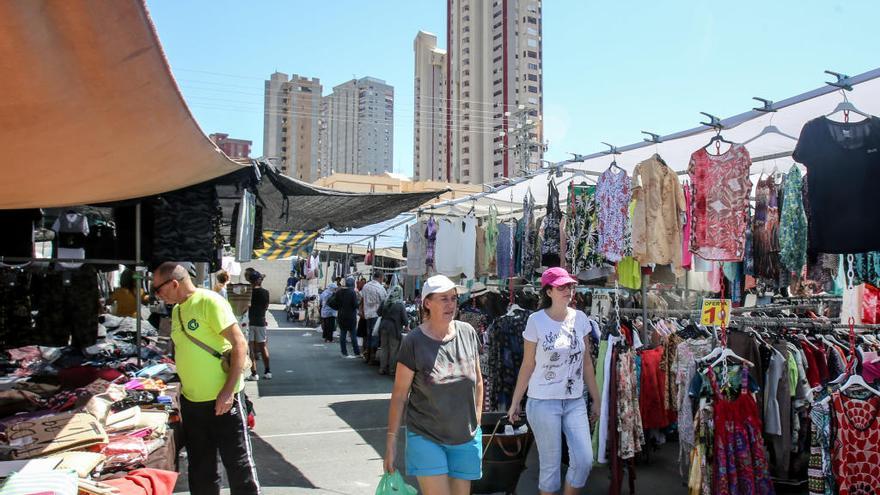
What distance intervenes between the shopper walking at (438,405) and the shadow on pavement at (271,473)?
211 centimetres

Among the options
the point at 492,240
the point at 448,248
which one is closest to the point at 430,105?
the point at 448,248

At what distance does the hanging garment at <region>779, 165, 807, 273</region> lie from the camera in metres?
5.05

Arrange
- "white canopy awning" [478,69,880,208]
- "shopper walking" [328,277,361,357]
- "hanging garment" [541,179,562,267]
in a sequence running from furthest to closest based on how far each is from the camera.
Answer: "shopper walking" [328,277,361,357]
"hanging garment" [541,179,562,267]
"white canopy awning" [478,69,880,208]

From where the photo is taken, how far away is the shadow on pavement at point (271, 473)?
16.6 ft

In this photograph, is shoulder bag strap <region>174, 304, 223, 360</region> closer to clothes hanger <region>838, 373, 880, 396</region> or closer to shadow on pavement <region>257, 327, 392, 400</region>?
clothes hanger <region>838, 373, 880, 396</region>

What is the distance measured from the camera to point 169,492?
12.1 feet

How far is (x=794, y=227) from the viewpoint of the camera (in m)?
Result: 5.09

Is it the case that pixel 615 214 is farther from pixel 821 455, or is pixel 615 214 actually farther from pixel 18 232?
pixel 18 232

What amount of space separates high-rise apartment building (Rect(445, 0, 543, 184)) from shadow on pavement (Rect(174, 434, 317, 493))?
60210mm

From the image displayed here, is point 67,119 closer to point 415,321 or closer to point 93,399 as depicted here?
point 93,399

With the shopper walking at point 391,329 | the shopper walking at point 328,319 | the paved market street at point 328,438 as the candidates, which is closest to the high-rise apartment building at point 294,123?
the shopper walking at point 328,319

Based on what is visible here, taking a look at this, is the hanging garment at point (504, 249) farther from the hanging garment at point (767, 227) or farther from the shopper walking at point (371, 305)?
the shopper walking at point (371, 305)

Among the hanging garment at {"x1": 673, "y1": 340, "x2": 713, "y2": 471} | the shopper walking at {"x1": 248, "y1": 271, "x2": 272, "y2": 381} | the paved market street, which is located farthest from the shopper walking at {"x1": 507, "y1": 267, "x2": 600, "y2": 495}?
the shopper walking at {"x1": 248, "y1": 271, "x2": 272, "y2": 381}

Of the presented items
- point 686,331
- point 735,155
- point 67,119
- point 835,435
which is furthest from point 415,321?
point 67,119
